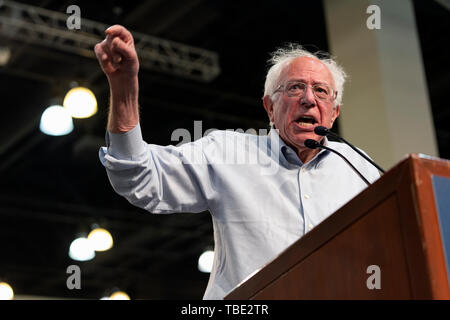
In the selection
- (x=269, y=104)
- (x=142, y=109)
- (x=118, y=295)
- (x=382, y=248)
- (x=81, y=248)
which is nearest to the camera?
(x=382, y=248)

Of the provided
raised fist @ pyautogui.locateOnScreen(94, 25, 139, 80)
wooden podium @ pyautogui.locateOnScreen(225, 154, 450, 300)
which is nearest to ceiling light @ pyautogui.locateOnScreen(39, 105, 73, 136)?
raised fist @ pyautogui.locateOnScreen(94, 25, 139, 80)

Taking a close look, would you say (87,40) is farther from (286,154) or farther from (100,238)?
(286,154)

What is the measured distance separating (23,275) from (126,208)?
3756mm

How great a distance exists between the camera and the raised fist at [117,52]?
1617 mm

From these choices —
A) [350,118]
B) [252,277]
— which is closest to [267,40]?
[350,118]

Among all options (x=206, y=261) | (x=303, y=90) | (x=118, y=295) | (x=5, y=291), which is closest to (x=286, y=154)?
(x=303, y=90)

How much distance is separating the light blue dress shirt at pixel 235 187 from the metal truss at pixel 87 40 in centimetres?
380

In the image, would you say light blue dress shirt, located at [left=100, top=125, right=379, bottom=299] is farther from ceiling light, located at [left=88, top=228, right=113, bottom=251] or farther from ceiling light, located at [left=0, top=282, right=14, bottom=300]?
ceiling light, located at [left=0, top=282, right=14, bottom=300]

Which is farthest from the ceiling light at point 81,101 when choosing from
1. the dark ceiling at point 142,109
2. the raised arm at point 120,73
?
the raised arm at point 120,73

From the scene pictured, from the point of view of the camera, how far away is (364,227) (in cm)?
119

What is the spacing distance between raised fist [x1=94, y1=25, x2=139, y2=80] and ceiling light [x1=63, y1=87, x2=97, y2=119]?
13.3 feet

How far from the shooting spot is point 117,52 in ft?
5.39

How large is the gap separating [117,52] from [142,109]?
566cm
